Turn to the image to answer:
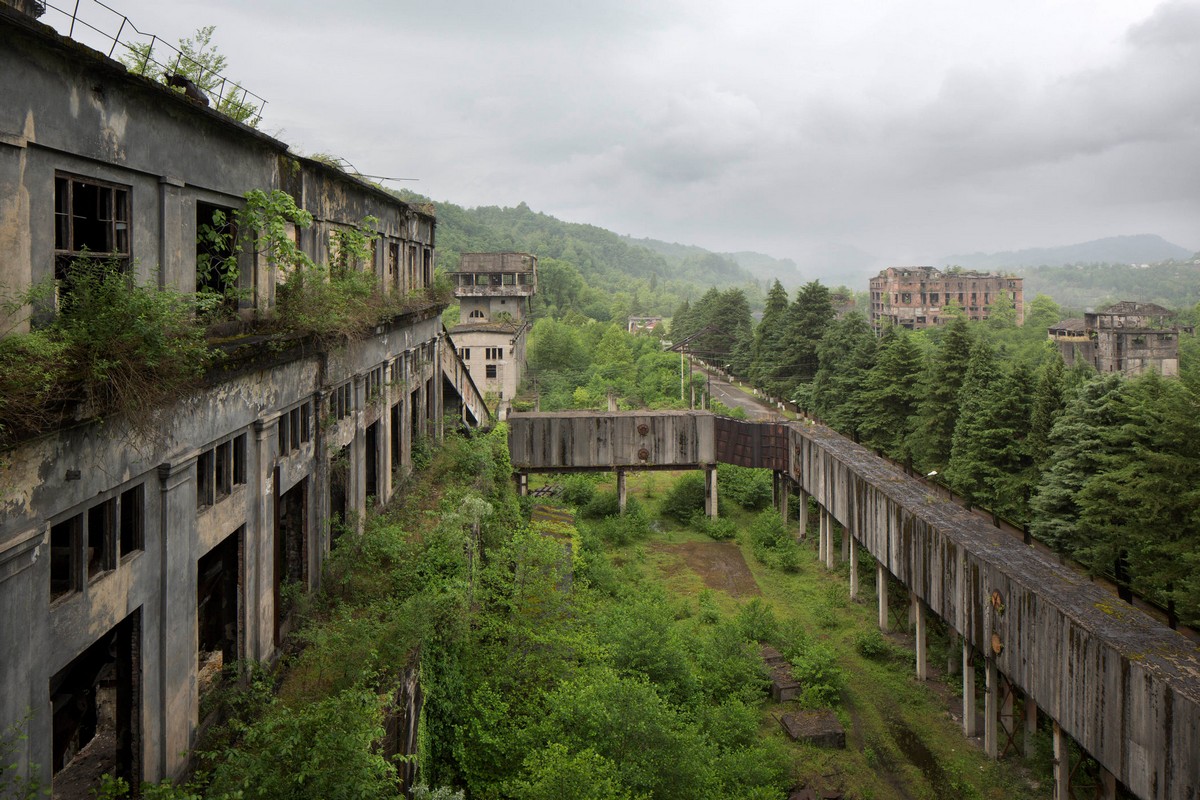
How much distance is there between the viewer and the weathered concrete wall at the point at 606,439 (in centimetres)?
3791

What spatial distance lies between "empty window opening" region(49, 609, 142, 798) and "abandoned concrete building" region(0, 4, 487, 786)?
0.03m

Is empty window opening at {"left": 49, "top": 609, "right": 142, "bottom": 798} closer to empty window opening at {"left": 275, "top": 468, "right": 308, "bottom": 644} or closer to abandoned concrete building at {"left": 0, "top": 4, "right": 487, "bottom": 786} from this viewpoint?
abandoned concrete building at {"left": 0, "top": 4, "right": 487, "bottom": 786}

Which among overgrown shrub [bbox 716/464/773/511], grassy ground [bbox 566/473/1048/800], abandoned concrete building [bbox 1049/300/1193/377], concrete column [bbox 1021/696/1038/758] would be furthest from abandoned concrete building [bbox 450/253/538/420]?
concrete column [bbox 1021/696/1038/758]

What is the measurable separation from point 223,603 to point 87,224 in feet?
17.9

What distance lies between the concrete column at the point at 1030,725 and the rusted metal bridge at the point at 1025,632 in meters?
0.04

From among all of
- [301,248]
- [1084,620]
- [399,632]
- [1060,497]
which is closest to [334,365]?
[301,248]

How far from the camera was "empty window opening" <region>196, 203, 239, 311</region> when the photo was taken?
11.8 metres

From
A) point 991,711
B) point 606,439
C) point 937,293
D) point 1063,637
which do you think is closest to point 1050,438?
point 991,711

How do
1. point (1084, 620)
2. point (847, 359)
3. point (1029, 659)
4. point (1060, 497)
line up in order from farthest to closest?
1. point (847, 359)
2. point (1060, 497)
3. point (1029, 659)
4. point (1084, 620)

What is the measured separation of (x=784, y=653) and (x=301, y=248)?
17.1m

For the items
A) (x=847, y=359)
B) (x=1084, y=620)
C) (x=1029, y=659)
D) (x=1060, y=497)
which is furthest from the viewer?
(x=847, y=359)

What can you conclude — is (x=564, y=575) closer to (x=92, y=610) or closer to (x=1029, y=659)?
(x=1029, y=659)

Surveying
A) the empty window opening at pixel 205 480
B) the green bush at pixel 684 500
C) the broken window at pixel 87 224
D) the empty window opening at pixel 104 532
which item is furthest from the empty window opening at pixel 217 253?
the green bush at pixel 684 500

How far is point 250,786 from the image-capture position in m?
8.59
